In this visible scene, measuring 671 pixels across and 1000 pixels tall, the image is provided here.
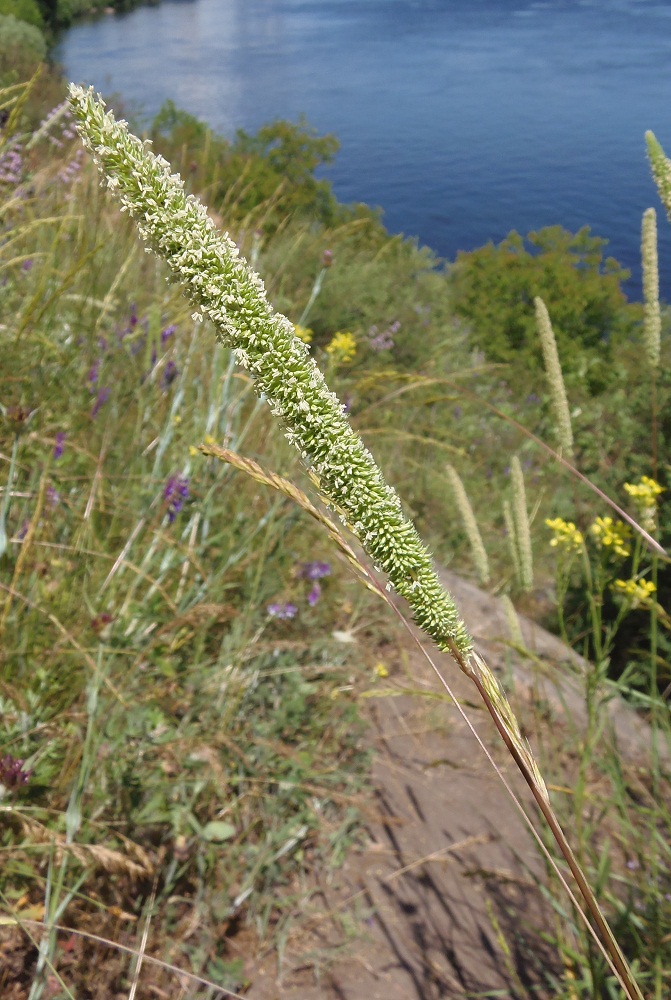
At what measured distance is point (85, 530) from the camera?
185cm

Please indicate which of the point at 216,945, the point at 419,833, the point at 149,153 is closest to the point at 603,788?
the point at 419,833

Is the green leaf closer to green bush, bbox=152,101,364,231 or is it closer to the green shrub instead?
green bush, bbox=152,101,364,231

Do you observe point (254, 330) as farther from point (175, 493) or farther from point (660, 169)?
point (175, 493)

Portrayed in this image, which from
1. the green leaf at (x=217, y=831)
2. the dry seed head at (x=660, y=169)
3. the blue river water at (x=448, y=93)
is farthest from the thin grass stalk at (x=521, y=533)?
the green leaf at (x=217, y=831)

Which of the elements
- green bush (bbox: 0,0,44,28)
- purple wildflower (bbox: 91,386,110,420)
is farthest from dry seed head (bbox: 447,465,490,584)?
green bush (bbox: 0,0,44,28)

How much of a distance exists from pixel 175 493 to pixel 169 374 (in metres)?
0.66

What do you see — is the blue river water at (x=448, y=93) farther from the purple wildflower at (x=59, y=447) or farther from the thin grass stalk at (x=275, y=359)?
the purple wildflower at (x=59, y=447)

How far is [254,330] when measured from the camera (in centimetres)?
56

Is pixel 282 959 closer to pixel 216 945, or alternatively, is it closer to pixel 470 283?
pixel 216 945

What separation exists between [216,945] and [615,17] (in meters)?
41.8

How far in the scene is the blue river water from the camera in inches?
301

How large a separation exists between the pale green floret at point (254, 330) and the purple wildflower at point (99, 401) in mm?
1845

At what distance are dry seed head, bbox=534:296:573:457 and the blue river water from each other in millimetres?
533

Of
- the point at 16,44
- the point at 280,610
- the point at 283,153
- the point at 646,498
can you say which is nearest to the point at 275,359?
the point at 646,498
